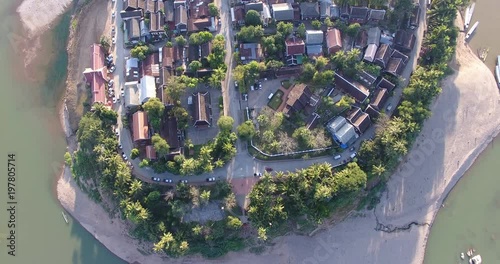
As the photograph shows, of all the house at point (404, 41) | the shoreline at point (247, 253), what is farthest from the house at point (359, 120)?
the house at point (404, 41)

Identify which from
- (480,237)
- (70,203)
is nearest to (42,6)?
(70,203)

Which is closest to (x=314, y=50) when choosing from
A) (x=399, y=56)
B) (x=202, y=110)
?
(x=399, y=56)

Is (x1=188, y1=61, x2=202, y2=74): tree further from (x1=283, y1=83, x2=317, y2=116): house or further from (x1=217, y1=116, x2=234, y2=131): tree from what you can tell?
(x1=283, y1=83, x2=317, y2=116): house

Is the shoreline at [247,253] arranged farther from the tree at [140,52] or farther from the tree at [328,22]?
the tree at [140,52]

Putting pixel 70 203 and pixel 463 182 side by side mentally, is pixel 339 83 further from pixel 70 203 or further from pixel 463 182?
pixel 70 203

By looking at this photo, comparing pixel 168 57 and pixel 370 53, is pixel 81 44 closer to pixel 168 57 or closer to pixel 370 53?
pixel 168 57

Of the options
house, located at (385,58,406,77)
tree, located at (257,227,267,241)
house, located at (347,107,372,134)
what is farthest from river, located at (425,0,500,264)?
tree, located at (257,227,267,241)
